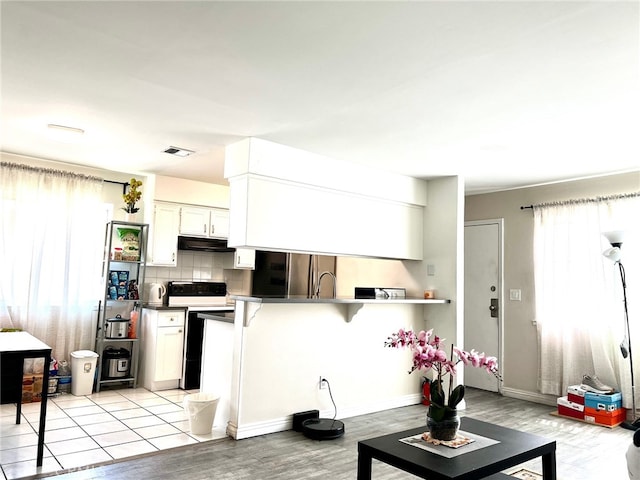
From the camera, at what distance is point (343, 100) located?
3051mm

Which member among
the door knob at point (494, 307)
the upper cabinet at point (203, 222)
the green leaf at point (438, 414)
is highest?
the upper cabinet at point (203, 222)

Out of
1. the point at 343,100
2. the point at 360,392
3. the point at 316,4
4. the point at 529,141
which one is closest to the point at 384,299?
the point at 360,392

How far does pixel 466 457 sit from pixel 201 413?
214 cm

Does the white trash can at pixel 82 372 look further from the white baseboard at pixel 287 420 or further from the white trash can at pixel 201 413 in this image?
the white baseboard at pixel 287 420

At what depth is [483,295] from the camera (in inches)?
232

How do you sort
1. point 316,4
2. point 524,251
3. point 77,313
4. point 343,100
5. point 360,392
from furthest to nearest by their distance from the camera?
1. point 524,251
2. point 77,313
3. point 360,392
4. point 343,100
5. point 316,4

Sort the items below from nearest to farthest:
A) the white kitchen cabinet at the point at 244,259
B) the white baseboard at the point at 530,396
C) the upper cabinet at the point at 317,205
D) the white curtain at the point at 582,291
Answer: the upper cabinet at the point at 317,205 → the white curtain at the point at 582,291 → the white baseboard at the point at 530,396 → the white kitchen cabinet at the point at 244,259

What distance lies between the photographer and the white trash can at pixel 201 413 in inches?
142

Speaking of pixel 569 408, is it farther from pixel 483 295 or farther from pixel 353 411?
pixel 353 411

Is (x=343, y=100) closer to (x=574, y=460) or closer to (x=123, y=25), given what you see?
(x=123, y=25)

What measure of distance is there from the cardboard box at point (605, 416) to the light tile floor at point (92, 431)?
3.31 meters

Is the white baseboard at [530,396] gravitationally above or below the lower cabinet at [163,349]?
below

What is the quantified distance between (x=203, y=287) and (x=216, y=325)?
157cm

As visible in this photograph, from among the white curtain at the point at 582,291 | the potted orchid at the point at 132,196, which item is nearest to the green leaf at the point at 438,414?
the white curtain at the point at 582,291
